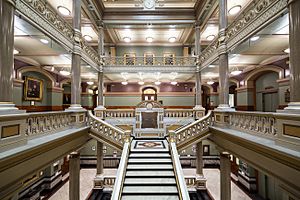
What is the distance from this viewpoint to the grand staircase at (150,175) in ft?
19.7

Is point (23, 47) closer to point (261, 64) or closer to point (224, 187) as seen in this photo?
point (224, 187)

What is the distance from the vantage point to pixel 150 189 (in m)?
6.18

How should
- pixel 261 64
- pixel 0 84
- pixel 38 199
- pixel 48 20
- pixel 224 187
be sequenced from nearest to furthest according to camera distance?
1. pixel 0 84
2. pixel 48 20
3. pixel 224 187
4. pixel 38 199
5. pixel 261 64

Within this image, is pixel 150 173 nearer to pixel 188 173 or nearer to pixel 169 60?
pixel 188 173

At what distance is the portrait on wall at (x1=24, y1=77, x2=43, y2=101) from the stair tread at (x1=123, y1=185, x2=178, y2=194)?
8.31 m

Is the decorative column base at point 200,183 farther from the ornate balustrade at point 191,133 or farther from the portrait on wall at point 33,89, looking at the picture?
the portrait on wall at point 33,89

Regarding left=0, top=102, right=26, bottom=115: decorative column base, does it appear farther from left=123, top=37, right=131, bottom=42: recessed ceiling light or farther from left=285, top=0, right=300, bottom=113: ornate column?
left=123, top=37, right=131, bottom=42: recessed ceiling light

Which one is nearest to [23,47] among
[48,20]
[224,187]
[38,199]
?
[48,20]

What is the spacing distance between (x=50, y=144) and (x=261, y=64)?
37.8 feet

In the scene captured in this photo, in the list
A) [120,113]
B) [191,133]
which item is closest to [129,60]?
[120,113]

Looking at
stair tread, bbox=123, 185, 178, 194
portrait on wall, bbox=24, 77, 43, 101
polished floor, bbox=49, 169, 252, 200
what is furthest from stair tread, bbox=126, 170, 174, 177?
portrait on wall, bbox=24, 77, 43, 101

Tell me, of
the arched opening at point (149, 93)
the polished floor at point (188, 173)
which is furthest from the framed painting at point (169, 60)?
the polished floor at point (188, 173)

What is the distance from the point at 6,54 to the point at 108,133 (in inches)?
205

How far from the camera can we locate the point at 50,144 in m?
4.77
